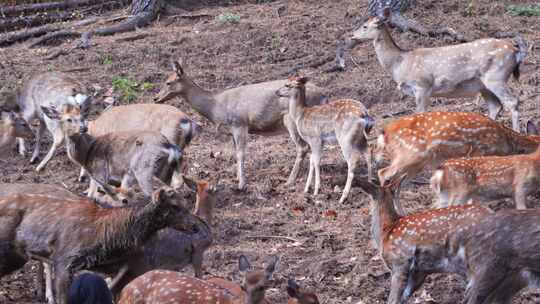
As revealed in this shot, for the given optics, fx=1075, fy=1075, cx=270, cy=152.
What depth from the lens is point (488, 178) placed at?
948cm

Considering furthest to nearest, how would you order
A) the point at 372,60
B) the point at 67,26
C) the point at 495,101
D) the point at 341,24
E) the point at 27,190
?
the point at 67,26 < the point at 341,24 < the point at 372,60 < the point at 495,101 < the point at 27,190

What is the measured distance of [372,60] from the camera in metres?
15.7

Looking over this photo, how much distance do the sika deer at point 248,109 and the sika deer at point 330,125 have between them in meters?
0.33

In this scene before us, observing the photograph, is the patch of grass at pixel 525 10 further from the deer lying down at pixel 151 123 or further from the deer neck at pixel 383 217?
the deer neck at pixel 383 217

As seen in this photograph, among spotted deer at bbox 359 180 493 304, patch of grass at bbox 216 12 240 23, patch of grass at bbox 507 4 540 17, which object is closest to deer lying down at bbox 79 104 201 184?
spotted deer at bbox 359 180 493 304

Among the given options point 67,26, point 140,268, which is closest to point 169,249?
point 140,268

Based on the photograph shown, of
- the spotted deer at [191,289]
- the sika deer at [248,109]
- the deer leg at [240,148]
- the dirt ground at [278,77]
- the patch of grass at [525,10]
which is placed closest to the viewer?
the spotted deer at [191,289]

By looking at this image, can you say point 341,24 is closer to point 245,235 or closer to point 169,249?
point 245,235

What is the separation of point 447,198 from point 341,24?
7.79 meters

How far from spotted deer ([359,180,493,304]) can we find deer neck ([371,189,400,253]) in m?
0.06

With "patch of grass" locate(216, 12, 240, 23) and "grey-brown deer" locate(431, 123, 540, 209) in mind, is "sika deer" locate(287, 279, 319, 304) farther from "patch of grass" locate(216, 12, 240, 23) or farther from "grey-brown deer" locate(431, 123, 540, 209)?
"patch of grass" locate(216, 12, 240, 23)

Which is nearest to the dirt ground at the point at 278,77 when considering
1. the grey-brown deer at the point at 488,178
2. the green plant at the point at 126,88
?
the green plant at the point at 126,88

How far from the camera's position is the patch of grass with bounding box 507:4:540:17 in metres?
16.9

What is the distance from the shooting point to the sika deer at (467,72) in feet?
41.5
